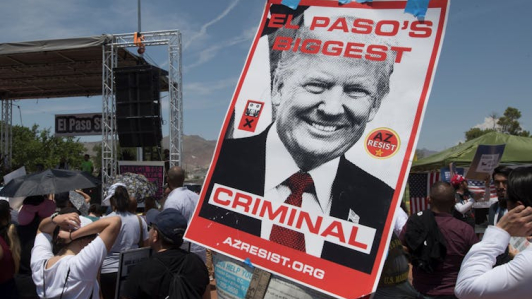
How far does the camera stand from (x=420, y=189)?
10969 mm

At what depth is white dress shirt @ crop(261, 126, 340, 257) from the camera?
1795 mm

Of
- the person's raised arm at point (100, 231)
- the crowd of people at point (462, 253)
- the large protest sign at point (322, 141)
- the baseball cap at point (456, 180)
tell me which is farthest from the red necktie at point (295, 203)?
the baseball cap at point (456, 180)

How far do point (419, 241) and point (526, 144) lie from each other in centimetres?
1161

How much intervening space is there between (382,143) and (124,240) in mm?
3170

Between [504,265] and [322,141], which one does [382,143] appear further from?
[504,265]

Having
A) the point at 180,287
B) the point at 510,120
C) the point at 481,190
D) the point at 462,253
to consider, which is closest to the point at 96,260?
the point at 180,287

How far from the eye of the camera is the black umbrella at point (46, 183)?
4812mm

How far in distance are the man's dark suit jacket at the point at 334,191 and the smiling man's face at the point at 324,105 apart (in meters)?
0.11

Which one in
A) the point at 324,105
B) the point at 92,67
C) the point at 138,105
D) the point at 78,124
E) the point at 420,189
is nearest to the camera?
the point at 324,105

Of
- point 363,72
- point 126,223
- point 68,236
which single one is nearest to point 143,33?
point 126,223

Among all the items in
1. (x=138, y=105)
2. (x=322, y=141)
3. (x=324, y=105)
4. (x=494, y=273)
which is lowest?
(x=494, y=273)

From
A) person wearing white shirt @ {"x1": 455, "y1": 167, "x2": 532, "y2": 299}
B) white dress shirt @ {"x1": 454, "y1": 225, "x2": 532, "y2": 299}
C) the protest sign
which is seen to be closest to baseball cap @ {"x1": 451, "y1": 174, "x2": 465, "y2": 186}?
person wearing white shirt @ {"x1": 455, "y1": 167, "x2": 532, "y2": 299}

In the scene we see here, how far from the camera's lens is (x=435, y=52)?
1.77 metres

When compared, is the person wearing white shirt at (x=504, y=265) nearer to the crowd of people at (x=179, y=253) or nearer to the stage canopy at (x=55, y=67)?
the crowd of people at (x=179, y=253)
